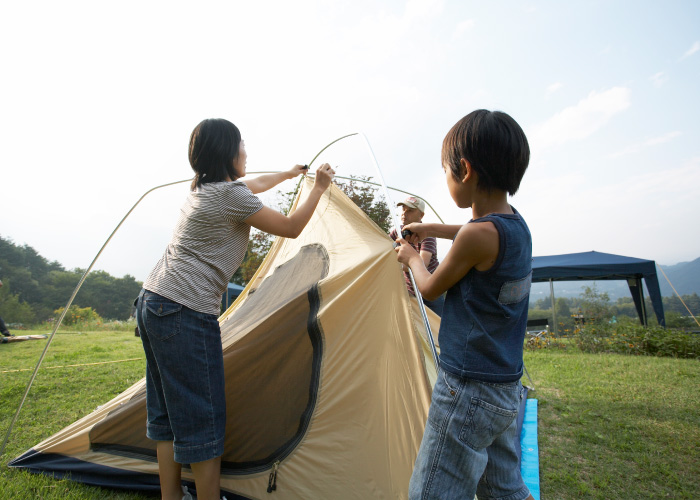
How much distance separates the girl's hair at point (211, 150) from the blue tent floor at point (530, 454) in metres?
2.36

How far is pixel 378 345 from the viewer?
2.02 m

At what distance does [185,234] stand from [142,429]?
4.26 ft

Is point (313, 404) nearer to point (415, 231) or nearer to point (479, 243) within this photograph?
point (415, 231)

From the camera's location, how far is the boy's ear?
1.16 meters

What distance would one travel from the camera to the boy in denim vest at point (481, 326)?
3.47ft

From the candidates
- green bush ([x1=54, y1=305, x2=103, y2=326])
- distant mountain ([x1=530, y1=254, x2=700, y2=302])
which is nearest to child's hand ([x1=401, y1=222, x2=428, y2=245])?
distant mountain ([x1=530, y1=254, x2=700, y2=302])

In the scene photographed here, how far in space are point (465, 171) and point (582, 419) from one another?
10.3ft

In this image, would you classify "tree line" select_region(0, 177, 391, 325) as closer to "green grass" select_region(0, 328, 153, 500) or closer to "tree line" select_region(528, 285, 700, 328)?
"green grass" select_region(0, 328, 153, 500)

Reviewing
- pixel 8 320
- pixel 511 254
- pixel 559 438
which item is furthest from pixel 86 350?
pixel 8 320

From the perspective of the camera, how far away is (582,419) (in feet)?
10.7

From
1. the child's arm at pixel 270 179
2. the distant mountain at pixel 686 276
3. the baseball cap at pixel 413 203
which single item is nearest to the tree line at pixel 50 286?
the baseball cap at pixel 413 203

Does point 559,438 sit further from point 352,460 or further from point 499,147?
point 499,147

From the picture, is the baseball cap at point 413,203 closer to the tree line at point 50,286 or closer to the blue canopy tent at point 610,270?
the blue canopy tent at point 610,270

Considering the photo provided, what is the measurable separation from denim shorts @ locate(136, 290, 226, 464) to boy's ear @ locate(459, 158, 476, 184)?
→ 1117mm
